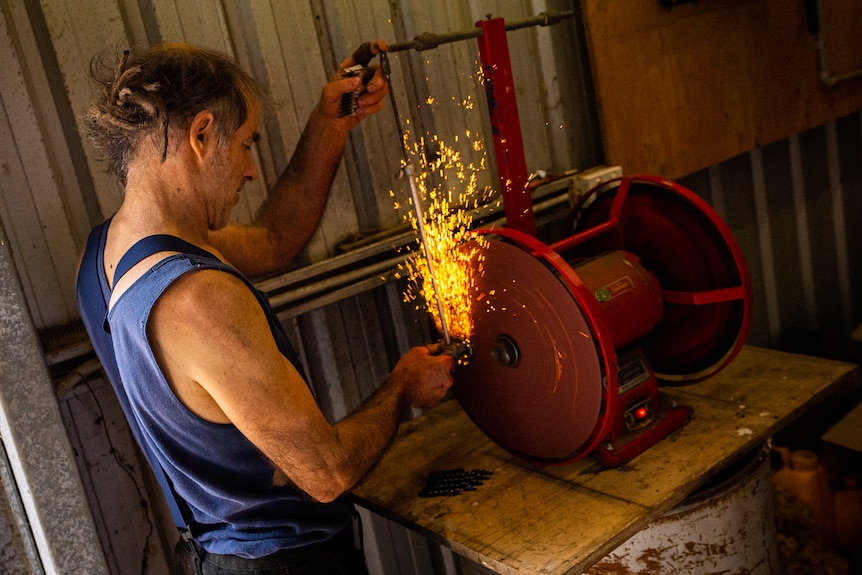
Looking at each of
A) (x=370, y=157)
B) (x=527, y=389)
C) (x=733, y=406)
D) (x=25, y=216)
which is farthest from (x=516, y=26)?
(x=25, y=216)

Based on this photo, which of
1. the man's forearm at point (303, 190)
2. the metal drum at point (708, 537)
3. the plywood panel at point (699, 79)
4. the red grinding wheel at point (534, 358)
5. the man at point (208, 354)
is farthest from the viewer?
the plywood panel at point (699, 79)

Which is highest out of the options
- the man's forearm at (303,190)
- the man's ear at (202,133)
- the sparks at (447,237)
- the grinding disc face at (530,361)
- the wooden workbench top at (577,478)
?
the man's ear at (202,133)

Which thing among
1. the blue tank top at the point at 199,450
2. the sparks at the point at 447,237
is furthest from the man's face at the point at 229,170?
the sparks at the point at 447,237

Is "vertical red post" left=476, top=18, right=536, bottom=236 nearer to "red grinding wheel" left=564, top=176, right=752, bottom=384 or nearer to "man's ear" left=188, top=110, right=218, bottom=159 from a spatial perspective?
"red grinding wheel" left=564, top=176, right=752, bottom=384

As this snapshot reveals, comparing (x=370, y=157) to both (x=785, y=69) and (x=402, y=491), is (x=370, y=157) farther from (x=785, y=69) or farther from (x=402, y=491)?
(x=785, y=69)

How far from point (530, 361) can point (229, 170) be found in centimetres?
94

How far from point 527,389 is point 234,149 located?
3.31 feet

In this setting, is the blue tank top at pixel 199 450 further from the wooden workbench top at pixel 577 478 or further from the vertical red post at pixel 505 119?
the vertical red post at pixel 505 119

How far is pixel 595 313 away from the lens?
1907 millimetres

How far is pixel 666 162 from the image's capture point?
347 cm

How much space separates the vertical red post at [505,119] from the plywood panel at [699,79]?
3.71 ft

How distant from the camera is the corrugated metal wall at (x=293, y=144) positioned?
2.26m

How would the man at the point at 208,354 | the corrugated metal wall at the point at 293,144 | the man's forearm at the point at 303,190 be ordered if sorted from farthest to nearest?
the man's forearm at the point at 303,190, the corrugated metal wall at the point at 293,144, the man at the point at 208,354

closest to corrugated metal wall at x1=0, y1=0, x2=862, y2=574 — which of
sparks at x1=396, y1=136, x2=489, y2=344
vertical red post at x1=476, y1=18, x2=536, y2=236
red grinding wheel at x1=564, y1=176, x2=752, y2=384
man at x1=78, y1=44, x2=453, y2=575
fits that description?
sparks at x1=396, y1=136, x2=489, y2=344
